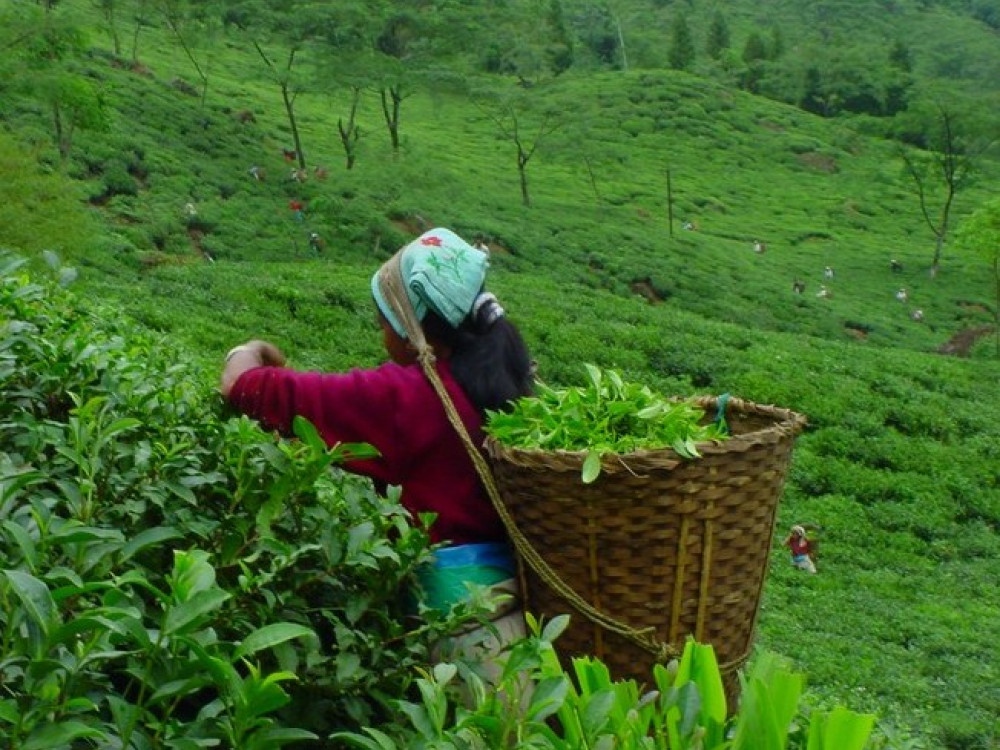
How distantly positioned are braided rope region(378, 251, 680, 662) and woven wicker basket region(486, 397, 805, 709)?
1 cm

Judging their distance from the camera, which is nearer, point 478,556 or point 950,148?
point 478,556

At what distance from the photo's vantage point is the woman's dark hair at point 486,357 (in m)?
2.60

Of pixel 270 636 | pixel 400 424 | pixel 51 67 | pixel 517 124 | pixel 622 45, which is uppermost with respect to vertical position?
pixel 270 636

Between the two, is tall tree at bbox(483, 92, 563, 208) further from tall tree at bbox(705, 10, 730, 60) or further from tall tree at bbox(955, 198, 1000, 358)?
tall tree at bbox(705, 10, 730, 60)

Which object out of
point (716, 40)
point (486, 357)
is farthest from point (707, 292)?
point (716, 40)

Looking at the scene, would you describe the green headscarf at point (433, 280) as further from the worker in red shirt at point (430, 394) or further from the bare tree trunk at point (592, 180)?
the bare tree trunk at point (592, 180)

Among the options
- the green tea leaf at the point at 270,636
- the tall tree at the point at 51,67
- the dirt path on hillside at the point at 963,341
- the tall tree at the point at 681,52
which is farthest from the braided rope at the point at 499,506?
the tall tree at the point at 681,52

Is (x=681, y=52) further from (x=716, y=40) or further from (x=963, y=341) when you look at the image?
(x=963, y=341)

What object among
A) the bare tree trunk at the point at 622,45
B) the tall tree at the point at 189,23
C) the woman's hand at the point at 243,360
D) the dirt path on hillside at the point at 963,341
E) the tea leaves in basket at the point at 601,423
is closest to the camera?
the tea leaves in basket at the point at 601,423

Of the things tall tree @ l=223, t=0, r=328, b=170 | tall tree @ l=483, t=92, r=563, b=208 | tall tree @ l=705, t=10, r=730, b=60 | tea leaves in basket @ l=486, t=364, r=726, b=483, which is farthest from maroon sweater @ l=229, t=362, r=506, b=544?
tall tree @ l=705, t=10, r=730, b=60

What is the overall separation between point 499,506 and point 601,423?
268 millimetres

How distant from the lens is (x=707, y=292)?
98.8ft

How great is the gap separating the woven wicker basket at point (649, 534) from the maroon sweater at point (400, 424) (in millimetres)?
154

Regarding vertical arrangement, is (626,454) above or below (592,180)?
above
